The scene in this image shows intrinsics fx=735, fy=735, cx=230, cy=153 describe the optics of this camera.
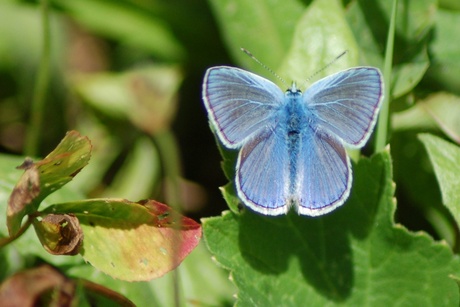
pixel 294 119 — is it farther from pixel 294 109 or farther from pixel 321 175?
pixel 321 175

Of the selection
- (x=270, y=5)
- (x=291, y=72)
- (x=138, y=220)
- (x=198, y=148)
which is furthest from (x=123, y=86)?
(x=138, y=220)

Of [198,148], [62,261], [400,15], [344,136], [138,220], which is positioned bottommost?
[198,148]

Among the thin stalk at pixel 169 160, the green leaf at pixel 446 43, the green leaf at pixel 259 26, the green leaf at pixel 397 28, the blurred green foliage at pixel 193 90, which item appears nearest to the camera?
the blurred green foliage at pixel 193 90

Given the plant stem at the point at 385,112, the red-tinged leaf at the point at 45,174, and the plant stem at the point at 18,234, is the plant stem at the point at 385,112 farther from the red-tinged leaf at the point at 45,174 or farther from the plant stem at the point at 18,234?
the plant stem at the point at 18,234

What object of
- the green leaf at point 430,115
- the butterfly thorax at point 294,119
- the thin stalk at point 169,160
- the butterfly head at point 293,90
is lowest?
the thin stalk at point 169,160

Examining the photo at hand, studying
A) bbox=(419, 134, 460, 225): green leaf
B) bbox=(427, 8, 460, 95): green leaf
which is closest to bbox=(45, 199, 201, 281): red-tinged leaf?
bbox=(419, 134, 460, 225): green leaf

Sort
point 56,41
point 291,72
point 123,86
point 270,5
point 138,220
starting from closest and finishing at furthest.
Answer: point 138,220 → point 291,72 → point 270,5 → point 123,86 → point 56,41

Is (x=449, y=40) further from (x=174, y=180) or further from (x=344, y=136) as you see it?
(x=174, y=180)

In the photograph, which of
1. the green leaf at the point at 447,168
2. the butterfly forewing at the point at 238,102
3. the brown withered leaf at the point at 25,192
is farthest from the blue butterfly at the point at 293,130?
the brown withered leaf at the point at 25,192
